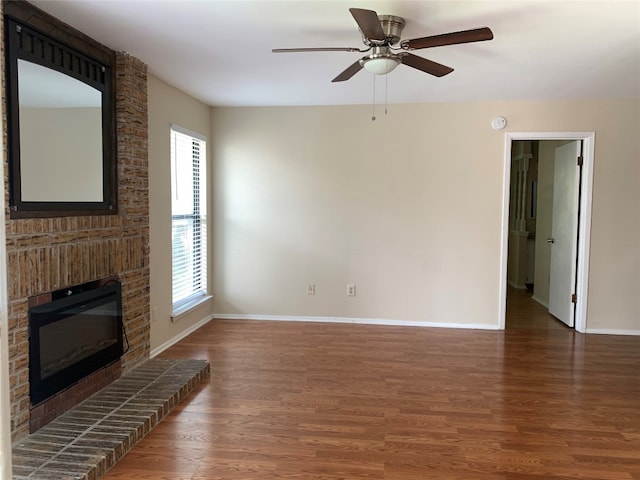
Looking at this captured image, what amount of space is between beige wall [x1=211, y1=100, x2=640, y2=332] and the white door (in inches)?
8.0

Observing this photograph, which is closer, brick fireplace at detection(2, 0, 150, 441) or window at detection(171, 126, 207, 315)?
brick fireplace at detection(2, 0, 150, 441)

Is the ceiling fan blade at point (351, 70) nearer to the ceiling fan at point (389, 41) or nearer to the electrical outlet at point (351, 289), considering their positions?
the ceiling fan at point (389, 41)

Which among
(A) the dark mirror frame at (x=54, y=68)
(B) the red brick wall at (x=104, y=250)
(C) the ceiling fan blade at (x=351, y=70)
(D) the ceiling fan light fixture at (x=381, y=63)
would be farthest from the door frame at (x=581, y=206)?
(A) the dark mirror frame at (x=54, y=68)

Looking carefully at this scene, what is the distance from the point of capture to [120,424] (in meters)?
2.61

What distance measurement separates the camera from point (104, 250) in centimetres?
316

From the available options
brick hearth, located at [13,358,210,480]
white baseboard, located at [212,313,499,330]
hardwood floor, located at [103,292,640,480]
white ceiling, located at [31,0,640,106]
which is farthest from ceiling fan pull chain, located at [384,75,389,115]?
brick hearth, located at [13,358,210,480]

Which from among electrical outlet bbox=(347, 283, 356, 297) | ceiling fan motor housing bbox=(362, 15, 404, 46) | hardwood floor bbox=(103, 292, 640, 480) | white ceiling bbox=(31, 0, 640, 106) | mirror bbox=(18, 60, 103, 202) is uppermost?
white ceiling bbox=(31, 0, 640, 106)

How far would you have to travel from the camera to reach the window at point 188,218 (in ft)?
14.5

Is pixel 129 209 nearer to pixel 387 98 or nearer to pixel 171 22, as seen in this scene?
pixel 171 22

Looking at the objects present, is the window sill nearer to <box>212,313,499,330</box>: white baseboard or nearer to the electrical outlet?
<box>212,313,499,330</box>: white baseboard

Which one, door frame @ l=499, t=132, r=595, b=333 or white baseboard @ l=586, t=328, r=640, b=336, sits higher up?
door frame @ l=499, t=132, r=595, b=333

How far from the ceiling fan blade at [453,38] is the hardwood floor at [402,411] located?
2.21 meters

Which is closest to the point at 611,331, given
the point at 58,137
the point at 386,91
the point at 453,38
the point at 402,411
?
the point at 402,411

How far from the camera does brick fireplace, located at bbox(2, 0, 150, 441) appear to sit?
2.43m
